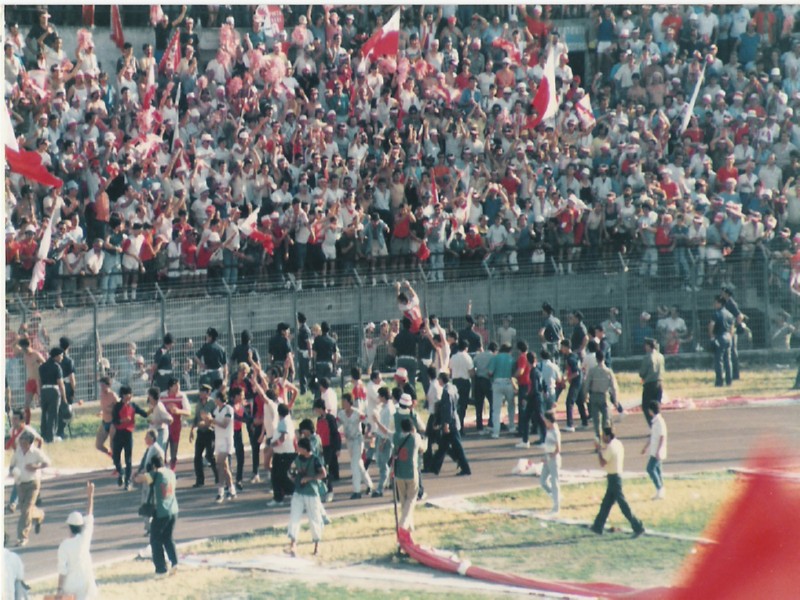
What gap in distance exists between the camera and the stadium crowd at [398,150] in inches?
1049

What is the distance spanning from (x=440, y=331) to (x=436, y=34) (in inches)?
343

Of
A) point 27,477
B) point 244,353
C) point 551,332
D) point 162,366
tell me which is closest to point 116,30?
point 162,366

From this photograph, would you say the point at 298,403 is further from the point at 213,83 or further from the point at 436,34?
the point at 436,34

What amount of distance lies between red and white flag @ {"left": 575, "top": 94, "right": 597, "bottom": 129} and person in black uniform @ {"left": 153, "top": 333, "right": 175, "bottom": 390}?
9525 millimetres

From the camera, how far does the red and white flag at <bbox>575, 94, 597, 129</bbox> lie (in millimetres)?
30469

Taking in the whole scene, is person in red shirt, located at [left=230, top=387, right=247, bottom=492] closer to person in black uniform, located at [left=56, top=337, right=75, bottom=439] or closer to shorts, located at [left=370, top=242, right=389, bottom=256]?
person in black uniform, located at [left=56, top=337, right=75, bottom=439]

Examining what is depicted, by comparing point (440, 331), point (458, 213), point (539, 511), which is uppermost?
point (458, 213)

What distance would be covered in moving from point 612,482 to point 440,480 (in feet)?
10.8

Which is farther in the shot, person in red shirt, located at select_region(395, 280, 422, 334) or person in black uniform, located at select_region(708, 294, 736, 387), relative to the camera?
person in black uniform, located at select_region(708, 294, 736, 387)

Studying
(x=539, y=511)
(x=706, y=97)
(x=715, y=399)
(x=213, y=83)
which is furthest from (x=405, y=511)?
(x=706, y=97)

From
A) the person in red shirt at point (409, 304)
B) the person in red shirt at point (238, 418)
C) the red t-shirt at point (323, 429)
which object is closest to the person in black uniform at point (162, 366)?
the person in red shirt at point (238, 418)

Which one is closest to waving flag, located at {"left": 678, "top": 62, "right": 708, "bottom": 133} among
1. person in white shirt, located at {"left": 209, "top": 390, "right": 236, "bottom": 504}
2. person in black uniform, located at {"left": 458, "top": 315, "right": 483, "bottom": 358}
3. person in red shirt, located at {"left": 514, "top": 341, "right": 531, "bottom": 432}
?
person in black uniform, located at {"left": 458, "top": 315, "right": 483, "bottom": 358}

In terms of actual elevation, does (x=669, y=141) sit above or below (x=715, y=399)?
above

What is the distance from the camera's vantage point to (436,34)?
31.9 meters
